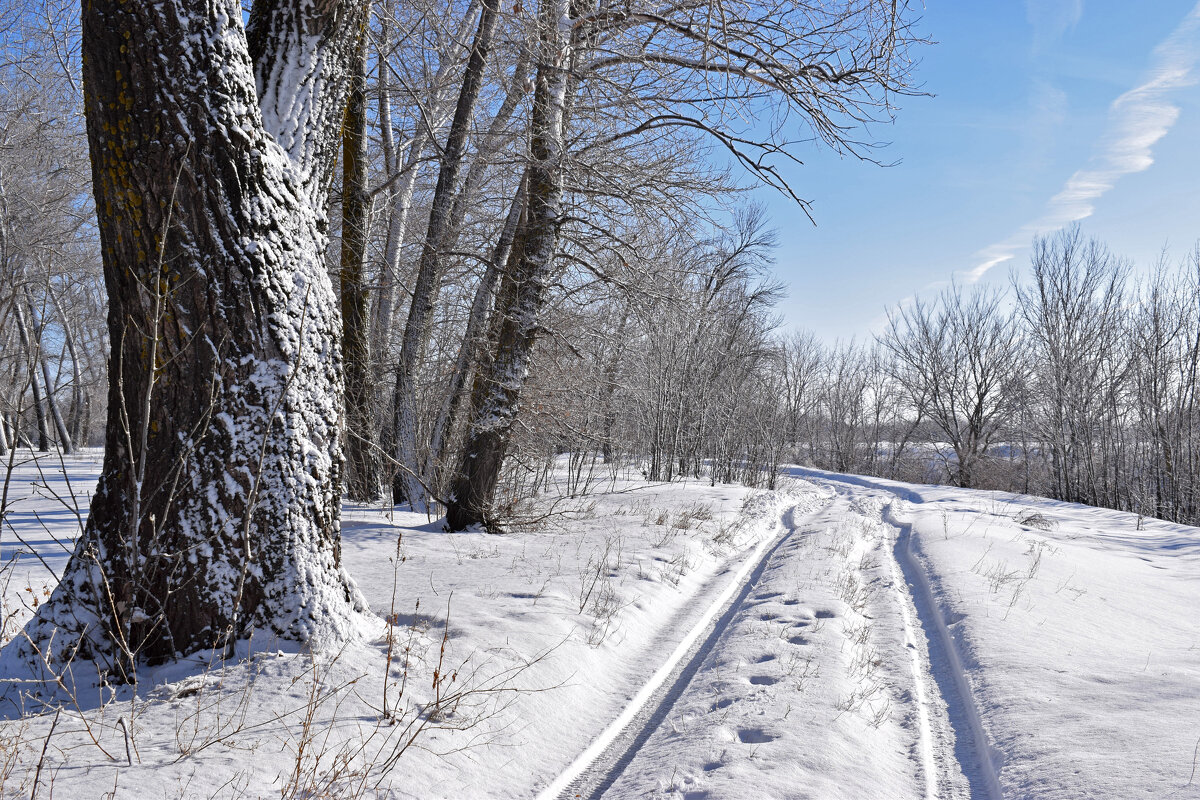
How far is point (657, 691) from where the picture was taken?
4105 mm

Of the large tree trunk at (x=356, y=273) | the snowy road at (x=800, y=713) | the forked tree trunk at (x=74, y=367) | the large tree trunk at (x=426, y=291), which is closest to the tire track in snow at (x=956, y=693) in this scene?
the snowy road at (x=800, y=713)

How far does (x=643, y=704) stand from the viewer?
3922mm

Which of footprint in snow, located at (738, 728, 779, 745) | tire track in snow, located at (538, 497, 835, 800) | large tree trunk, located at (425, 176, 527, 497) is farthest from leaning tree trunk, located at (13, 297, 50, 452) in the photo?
large tree trunk, located at (425, 176, 527, 497)

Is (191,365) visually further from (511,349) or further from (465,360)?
(465,360)

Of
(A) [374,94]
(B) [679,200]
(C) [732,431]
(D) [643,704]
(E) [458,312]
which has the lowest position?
(D) [643,704]

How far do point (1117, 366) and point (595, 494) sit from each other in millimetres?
21798

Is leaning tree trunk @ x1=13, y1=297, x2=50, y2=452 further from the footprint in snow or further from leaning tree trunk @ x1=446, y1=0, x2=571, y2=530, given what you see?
leaning tree trunk @ x1=446, y1=0, x2=571, y2=530

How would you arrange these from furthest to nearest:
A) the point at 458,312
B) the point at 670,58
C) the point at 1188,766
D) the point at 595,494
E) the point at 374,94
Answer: the point at 595,494, the point at 458,312, the point at 374,94, the point at 670,58, the point at 1188,766

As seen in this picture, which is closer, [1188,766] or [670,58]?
[1188,766]

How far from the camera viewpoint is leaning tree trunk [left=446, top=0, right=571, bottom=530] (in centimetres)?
768

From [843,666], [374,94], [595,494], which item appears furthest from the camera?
[595,494]

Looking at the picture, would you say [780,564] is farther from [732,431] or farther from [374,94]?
[732,431]

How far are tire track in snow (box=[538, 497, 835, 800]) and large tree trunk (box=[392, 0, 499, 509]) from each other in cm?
532

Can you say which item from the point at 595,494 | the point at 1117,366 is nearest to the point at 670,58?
the point at 595,494
